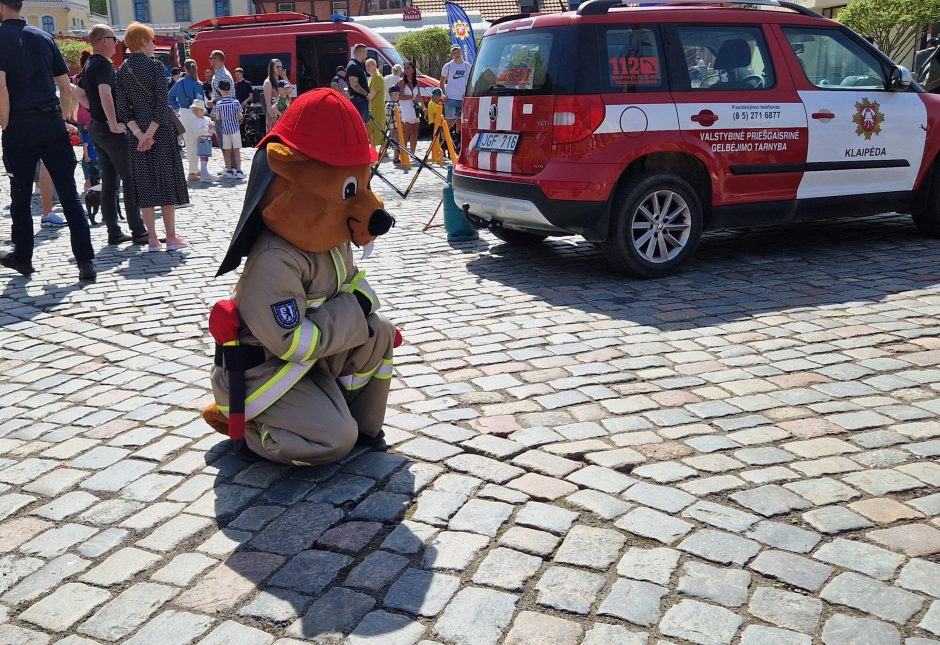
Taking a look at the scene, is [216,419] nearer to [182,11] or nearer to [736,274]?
[736,274]

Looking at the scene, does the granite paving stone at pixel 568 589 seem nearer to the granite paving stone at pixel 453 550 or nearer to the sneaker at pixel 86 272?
the granite paving stone at pixel 453 550

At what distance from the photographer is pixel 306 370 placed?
3.69 meters

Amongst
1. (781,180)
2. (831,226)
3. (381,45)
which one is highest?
(381,45)

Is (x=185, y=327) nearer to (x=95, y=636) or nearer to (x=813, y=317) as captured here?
(x=95, y=636)

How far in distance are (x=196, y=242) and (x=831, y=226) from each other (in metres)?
6.22

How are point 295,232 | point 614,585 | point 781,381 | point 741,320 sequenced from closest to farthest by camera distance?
point 614,585, point 295,232, point 781,381, point 741,320

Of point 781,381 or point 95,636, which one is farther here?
point 781,381

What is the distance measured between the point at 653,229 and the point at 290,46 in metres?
19.2

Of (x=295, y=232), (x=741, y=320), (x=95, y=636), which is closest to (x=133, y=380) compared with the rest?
(x=295, y=232)

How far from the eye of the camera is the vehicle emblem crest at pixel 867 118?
7660mm

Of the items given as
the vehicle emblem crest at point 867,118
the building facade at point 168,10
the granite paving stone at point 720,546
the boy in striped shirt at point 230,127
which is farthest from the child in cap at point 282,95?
the building facade at point 168,10

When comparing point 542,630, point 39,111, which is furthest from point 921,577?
point 39,111

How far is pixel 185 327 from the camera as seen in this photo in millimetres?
6082

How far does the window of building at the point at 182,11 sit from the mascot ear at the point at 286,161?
75.0m
